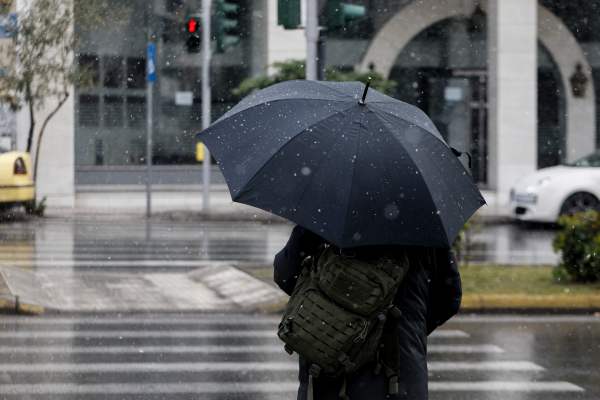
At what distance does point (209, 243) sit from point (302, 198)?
36.0 feet

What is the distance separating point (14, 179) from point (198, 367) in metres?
11.0

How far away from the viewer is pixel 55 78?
1655 cm

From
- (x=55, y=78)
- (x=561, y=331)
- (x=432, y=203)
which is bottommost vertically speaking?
(x=561, y=331)

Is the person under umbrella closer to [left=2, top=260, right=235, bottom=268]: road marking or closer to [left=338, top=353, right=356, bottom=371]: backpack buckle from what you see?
[left=338, top=353, right=356, bottom=371]: backpack buckle

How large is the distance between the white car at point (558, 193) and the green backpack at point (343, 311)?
520 inches

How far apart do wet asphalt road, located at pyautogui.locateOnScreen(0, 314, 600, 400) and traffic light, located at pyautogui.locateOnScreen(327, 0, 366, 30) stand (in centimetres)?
468

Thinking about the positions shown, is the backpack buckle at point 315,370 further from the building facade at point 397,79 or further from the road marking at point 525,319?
the building facade at point 397,79

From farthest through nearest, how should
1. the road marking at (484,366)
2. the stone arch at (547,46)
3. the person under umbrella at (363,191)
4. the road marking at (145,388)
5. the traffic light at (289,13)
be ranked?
the stone arch at (547,46) < the traffic light at (289,13) < the road marking at (484,366) < the road marking at (145,388) < the person under umbrella at (363,191)

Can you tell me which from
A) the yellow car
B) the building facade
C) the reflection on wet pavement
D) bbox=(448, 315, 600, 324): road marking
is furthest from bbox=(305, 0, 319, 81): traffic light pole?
the building facade

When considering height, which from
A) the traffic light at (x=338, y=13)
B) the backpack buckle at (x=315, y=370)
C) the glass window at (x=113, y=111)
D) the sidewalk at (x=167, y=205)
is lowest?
the sidewalk at (x=167, y=205)

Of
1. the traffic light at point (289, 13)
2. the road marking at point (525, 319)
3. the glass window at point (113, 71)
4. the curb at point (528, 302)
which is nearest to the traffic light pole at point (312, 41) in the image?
the traffic light at point (289, 13)

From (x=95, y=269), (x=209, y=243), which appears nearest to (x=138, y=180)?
(x=209, y=243)

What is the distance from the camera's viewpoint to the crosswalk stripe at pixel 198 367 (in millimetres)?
5707

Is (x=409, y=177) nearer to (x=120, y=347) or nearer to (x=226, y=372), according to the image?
(x=226, y=372)
